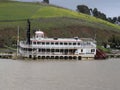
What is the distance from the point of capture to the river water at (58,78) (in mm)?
80250

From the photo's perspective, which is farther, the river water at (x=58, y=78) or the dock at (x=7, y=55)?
the dock at (x=7, y=55)

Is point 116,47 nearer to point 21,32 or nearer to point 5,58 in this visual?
point 21,32

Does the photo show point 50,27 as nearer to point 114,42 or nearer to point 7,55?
point 114,42

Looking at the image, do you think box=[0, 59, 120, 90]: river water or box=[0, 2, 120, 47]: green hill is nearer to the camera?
box=[0, 59, 120, 90]: river water

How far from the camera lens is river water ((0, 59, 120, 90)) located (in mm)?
80250

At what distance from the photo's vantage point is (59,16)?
7869 inches

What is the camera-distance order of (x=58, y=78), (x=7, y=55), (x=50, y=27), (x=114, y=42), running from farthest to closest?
(x=50, y=27) → (x=114, y=42) → (x=7, y=55) → (x=58, y=78)

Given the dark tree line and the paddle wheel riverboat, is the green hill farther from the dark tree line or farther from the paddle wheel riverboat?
the paddle wheel riverboat

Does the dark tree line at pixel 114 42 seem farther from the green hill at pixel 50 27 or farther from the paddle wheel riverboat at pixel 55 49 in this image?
the paddle wheel riverboat at pixel 55 49

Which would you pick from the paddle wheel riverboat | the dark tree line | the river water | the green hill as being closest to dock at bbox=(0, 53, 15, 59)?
the paddle wheel riverboat

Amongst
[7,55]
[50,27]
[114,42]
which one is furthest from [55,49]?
[50,27]

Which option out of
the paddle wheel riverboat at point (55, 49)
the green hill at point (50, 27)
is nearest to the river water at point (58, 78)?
the paddle wheel riverboat at point (55, 49)

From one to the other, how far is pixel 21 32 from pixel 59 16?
93.0 ft

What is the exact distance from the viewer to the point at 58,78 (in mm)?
89875
